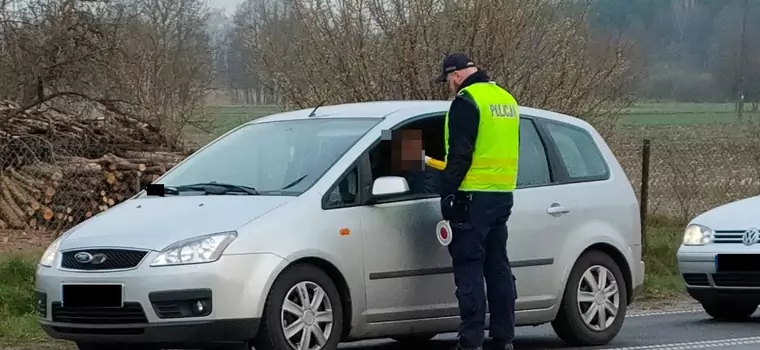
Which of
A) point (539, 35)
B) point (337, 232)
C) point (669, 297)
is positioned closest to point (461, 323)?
point (337, 232)

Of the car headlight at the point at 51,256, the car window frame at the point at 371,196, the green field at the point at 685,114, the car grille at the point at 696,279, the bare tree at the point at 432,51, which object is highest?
the bare tree at the point at 432,51

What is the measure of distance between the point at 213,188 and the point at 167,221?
67cm

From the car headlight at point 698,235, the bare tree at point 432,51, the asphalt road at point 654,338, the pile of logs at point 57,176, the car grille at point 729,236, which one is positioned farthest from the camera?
the bare tree at point 432,51

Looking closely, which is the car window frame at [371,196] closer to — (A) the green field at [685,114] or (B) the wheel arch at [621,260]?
(B) the wheel arch at [621,260]

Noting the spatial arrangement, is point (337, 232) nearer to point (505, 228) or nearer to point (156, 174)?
point (505, 228)

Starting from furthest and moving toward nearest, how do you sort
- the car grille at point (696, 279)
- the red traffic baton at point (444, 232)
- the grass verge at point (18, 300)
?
the car grille at point (696, 279) → the grass verge at point (18, 300) → the red traffic baton at point (444, 232)

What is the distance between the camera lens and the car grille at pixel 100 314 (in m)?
7.53

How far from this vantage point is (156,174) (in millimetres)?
14969

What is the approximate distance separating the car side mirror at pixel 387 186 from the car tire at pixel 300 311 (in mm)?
639

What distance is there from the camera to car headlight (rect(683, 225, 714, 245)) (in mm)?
11406

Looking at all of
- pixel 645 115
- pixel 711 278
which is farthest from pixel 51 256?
pixel 645 115

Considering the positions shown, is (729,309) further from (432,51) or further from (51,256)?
(51,256)

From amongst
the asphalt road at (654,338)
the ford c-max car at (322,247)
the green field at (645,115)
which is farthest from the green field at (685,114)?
the ford c-max car at (322,247)

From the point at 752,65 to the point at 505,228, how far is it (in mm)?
23867
